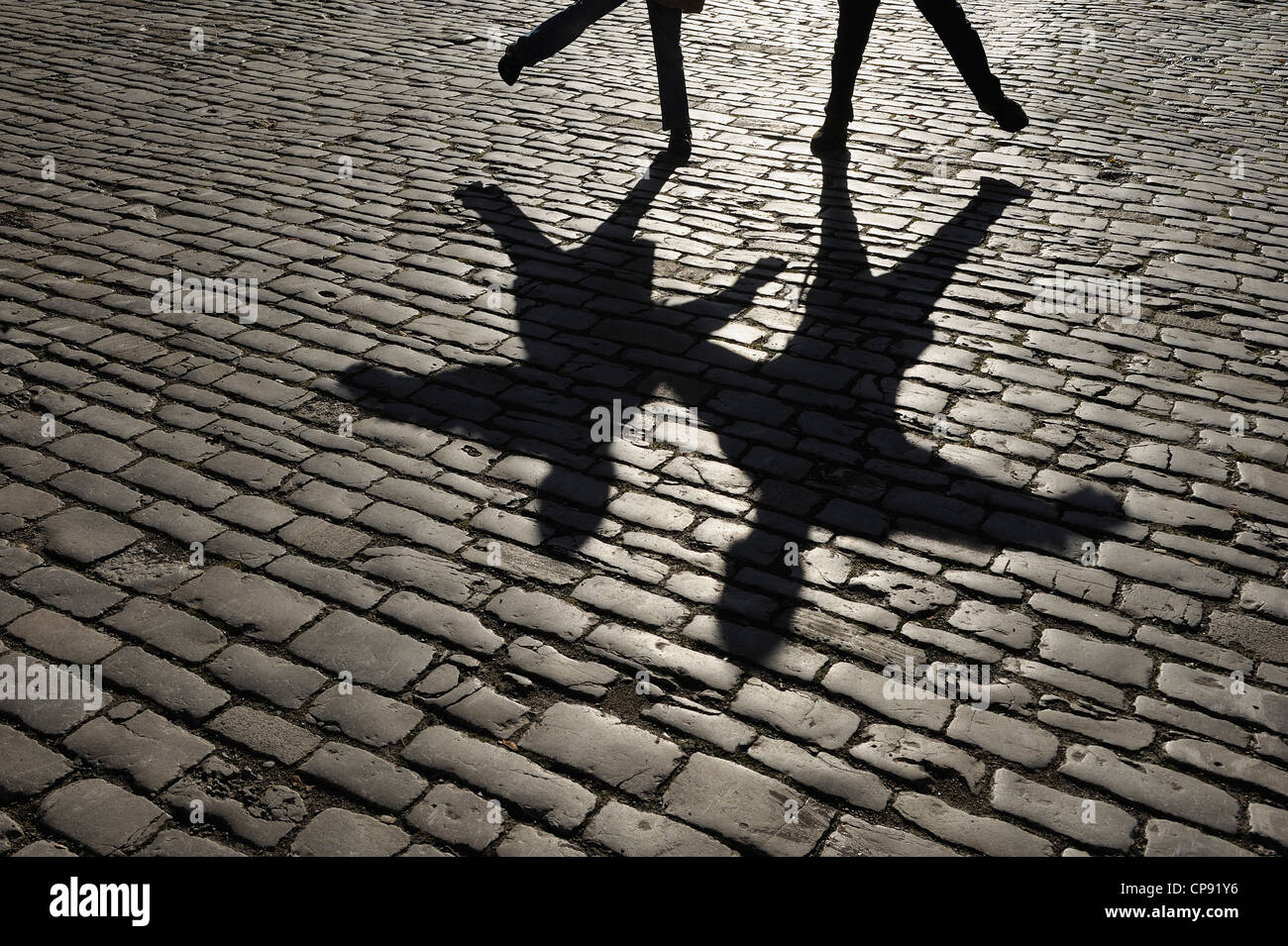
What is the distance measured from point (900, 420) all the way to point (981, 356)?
0.79 m

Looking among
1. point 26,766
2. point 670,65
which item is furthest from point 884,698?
point 670,65

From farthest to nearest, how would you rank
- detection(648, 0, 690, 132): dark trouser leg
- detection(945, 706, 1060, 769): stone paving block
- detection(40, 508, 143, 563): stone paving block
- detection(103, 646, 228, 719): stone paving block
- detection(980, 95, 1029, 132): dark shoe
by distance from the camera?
detection(980, 95, 1029, 132): dark shoe, detection(648, 0, 690, 132): dark trouser leg, detection(40, 508, 143, 563): stone paving block, detection(103, 646, 228, 719): stone paving block, detection(945, 706, 1060, 769): stone paving block

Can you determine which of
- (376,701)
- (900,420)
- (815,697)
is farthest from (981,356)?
(376,701)

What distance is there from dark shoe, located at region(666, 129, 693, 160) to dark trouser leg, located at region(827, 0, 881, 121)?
39.9 inches

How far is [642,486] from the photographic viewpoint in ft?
14.5

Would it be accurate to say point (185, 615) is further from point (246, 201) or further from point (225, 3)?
point (225, 3)

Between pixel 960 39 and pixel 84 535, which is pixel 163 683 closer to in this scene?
pixel 84 535

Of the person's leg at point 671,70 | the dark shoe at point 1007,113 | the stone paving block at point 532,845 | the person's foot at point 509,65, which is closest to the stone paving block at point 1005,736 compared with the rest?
the stone paving block at point 532,845

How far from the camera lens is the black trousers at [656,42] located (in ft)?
25.3

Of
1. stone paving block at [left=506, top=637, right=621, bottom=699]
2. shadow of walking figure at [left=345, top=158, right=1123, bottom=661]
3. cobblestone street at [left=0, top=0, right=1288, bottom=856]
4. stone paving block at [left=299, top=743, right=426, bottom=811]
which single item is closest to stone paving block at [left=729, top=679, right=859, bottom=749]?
cobblestone street at [left=0, top=0, right=1288, bottom=856]

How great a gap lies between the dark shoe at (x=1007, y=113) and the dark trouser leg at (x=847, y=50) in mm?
1020

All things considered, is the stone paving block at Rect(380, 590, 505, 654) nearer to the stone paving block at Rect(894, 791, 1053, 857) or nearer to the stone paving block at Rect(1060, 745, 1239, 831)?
the stone paving block at Rect(894, 791, 1053, 857)

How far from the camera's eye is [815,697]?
3.42m

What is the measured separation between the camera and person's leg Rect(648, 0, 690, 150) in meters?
A: 7.71
